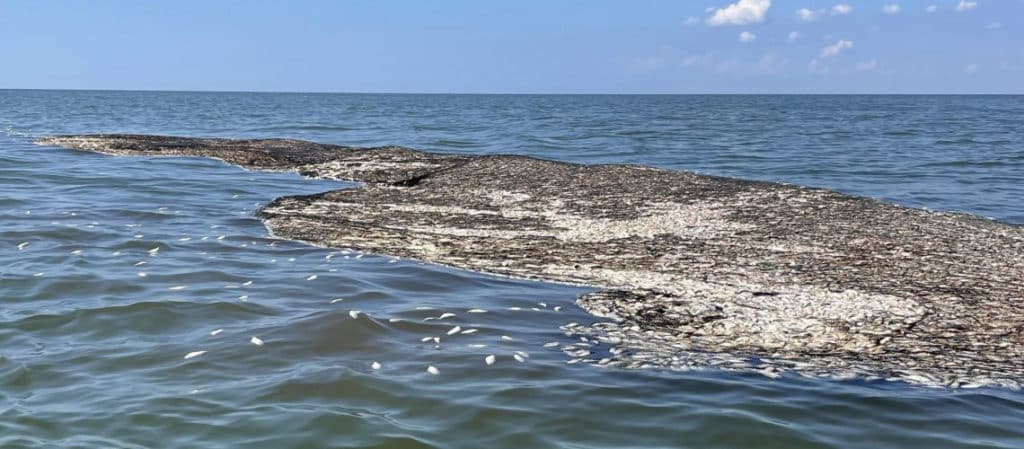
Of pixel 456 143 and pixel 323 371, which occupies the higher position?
pixel 323 371

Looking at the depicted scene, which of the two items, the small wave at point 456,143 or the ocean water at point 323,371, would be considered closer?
the ocean water at point 323,371

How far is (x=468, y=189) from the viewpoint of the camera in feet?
56.2

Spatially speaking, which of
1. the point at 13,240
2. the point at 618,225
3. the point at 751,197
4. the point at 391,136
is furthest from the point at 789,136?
the point at 13,240

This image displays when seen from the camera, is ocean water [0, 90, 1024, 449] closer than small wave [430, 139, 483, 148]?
Yes

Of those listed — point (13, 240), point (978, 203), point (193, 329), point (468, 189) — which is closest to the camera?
point (193, 329)

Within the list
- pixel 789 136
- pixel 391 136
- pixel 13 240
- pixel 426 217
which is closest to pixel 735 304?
pixel 426 217

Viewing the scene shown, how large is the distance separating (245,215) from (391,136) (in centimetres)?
2602

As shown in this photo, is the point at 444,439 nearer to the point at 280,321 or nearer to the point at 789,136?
the point at 280,321

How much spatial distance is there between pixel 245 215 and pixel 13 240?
11.6 ft

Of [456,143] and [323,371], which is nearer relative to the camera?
[323,371]

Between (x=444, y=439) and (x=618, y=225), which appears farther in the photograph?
(x=618, y=225)

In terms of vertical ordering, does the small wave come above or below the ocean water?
below

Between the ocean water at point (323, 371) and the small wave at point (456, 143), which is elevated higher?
the ocean water at point (323, 371)

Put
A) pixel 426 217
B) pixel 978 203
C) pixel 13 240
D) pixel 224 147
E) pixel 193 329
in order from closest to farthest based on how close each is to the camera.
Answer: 1. pixel 193 329
2. pixel 13 240
3. pixel 426 217
4. pixel 978 203
5. pixel 224 147
